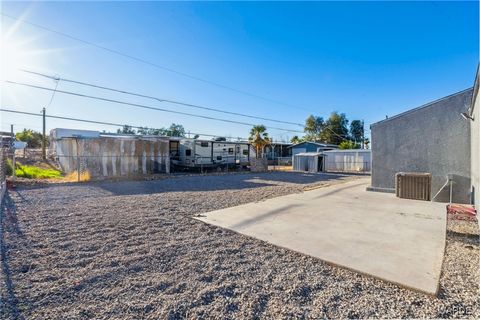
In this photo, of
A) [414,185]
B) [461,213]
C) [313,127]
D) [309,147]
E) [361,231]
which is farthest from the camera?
[313,127]

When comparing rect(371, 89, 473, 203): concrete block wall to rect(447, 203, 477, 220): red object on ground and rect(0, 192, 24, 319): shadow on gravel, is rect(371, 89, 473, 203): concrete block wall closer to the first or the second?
rect(447, 203, 477, 220): red object on ground

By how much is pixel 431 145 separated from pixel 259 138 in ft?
59.6

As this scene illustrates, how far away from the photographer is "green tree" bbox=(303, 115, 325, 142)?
1874 inches

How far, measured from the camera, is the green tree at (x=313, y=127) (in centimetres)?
4759

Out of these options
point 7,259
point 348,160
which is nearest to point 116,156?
point 7,259

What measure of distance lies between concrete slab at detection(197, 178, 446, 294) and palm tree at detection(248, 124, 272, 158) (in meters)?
18.3

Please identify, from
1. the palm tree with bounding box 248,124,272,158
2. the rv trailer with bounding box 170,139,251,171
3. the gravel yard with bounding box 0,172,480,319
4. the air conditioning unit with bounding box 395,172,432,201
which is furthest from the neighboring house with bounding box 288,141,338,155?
the gravel yard with bounding box 0,172,480,319

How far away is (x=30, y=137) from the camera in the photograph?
1607 inches

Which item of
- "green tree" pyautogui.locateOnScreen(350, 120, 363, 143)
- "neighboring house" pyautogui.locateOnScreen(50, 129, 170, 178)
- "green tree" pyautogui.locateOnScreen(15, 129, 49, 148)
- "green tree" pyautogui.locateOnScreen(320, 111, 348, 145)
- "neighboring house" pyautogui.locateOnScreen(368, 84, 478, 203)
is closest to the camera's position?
"neighboring house" pyautogui.locateOnScreen(368, 84, 478, 203)

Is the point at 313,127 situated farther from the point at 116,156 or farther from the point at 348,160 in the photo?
the point at 116,156

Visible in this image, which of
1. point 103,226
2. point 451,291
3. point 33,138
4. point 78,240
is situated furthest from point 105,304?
point 33,138

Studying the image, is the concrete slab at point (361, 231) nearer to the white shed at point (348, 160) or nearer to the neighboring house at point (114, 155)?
the neighboring house at point (114, 155)

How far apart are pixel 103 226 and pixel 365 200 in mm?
7476

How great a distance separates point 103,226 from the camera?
465 centimetres
